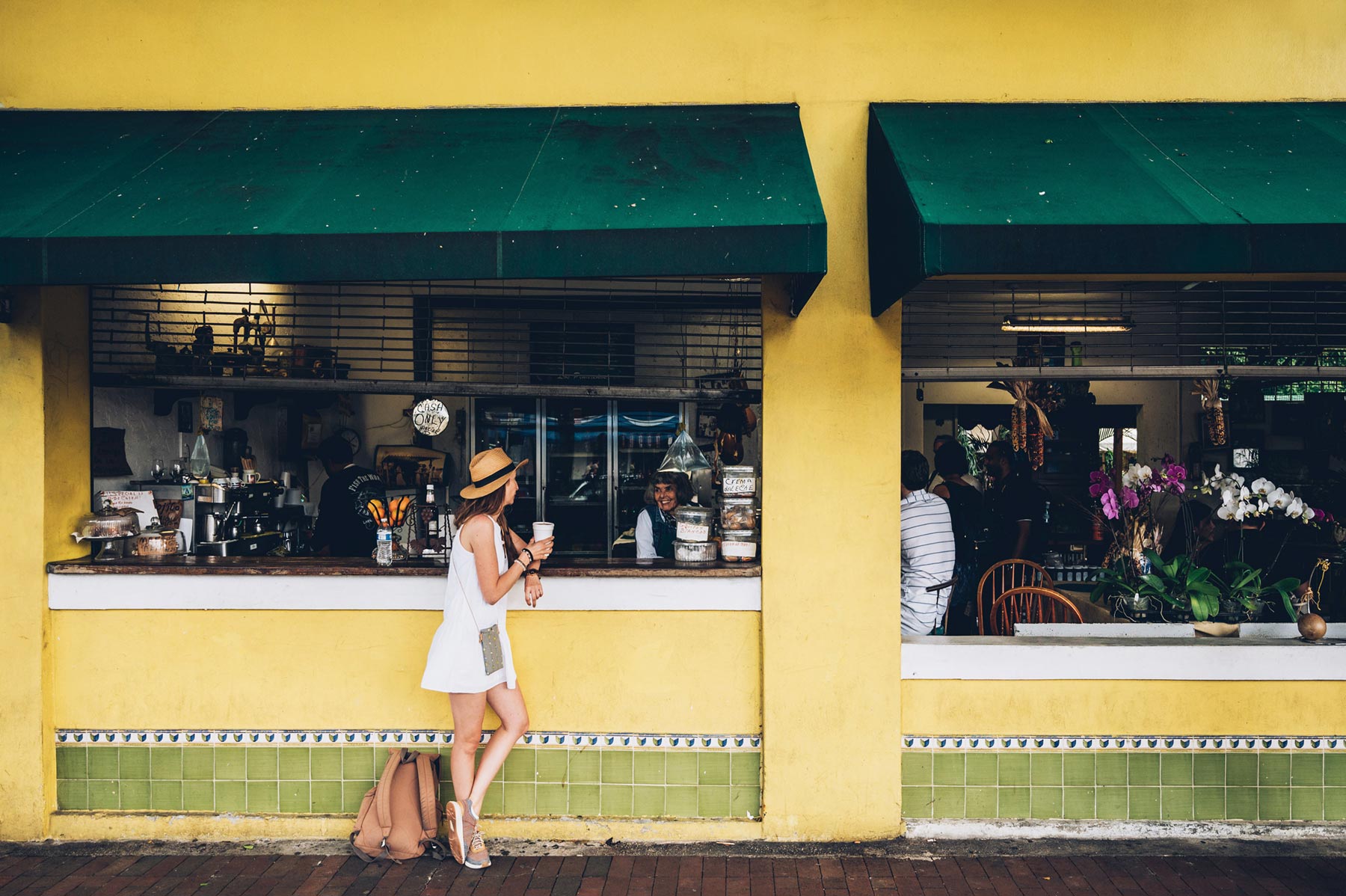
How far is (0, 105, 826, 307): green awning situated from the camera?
3.93 meters

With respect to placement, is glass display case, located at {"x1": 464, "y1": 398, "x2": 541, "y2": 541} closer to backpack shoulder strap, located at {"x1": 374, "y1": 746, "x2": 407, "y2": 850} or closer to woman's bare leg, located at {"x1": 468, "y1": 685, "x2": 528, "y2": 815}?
backpack shoulder strap, located at {"x1": 374, "y1": 746, "x2": 407, "y2": 850}

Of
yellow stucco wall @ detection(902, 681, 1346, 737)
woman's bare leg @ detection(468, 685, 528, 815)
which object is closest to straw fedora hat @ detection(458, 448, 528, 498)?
woman's bare leg @ detection(468, 685, 528, 815)

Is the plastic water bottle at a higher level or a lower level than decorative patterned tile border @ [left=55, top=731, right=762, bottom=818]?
higher

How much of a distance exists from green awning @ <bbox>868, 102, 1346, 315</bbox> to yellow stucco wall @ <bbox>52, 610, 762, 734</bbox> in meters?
2.04

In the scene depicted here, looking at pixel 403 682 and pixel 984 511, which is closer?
pixel 403 682

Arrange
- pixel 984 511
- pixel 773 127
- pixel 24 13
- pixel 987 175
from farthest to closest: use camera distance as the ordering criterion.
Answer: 1. pixel 984 511
2. pixel 24 13
3. pixel 773 127
4. pixel 987 175

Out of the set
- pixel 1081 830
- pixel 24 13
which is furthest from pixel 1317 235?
pixel 24 13

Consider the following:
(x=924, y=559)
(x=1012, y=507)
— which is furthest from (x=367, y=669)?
(x=1012, y=507)

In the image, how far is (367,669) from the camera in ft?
15.8

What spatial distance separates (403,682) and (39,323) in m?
2.62

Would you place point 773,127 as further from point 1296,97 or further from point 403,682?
point 403,682

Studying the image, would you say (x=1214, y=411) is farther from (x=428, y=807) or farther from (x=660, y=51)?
(x=428, y=807)

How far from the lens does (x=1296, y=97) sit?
4.87m

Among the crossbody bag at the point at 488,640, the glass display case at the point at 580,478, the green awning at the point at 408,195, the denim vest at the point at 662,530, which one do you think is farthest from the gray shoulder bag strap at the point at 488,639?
the glass display case at the point at 580,478
